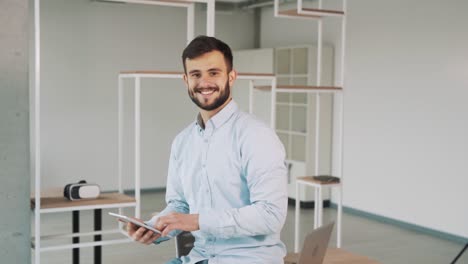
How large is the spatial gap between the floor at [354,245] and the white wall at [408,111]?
306 millimetres

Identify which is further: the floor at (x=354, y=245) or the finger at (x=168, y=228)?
the floor at (x=354, y=245)

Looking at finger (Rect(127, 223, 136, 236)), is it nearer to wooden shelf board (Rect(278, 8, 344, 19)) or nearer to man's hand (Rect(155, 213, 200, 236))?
man's hand (Rect(155, 213, 200, 236))

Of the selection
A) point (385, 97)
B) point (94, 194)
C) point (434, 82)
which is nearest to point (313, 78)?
point (385, 97)

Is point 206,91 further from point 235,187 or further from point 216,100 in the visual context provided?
point 235,187

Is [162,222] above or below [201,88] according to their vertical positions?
below

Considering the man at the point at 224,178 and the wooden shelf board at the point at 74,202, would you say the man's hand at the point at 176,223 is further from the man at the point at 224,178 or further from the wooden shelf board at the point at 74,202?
the wooden shelf board at the point at 74,202

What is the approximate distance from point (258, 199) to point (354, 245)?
4.30m

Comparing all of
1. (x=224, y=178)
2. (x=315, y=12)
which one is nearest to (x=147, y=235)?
(x=224, y=178)

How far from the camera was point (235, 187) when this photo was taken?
1.96 metres

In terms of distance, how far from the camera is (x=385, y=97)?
6.98 m

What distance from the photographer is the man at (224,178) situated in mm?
1842

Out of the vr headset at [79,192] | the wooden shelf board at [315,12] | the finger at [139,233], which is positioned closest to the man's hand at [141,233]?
the finger at [139,233]

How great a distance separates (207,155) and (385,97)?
17.5 ft

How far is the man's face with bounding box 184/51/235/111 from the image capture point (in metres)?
1.94
